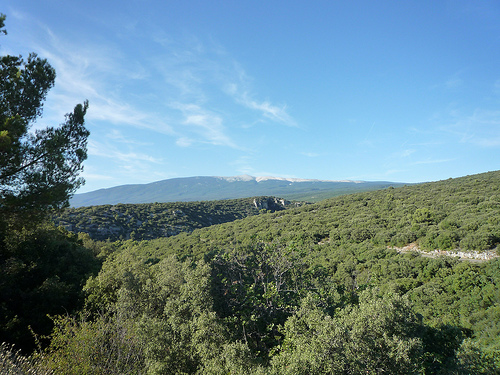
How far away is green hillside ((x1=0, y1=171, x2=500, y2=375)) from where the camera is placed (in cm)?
740

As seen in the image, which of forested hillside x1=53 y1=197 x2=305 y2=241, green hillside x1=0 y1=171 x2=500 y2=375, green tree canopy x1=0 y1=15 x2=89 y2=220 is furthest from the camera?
forested hillside x1=53 y1=197 x2=305 y2=241

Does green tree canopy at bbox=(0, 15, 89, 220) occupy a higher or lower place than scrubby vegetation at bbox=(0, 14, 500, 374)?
higher

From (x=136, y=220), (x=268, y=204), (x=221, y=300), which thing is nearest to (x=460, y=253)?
(x=221, y=300)

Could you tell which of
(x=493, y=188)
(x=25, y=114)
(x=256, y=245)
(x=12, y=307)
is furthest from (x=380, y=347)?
(x=493, y=188)

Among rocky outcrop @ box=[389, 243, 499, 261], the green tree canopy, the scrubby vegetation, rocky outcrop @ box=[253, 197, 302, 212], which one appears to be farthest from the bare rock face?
the green tree canopy

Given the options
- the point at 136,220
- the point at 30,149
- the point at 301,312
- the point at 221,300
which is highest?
the point at 30,149

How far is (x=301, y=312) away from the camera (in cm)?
917

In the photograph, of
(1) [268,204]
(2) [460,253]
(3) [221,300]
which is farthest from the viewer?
(1) [268,204]

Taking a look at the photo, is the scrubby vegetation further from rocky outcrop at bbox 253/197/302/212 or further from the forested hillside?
rocky outcrop at bbox 253/197/302/212

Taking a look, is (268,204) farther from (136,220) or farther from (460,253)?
(460,253)

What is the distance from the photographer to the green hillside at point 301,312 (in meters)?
7.40

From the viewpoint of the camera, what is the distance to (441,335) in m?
10.2

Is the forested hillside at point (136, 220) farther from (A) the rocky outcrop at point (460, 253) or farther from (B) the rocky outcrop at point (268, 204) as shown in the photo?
(A) the rocky outcrop at point (460, 253)

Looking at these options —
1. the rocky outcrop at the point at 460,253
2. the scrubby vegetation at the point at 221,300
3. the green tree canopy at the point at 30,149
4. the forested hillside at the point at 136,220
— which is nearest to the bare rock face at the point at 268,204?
the forested hillside at the point at 136,220
